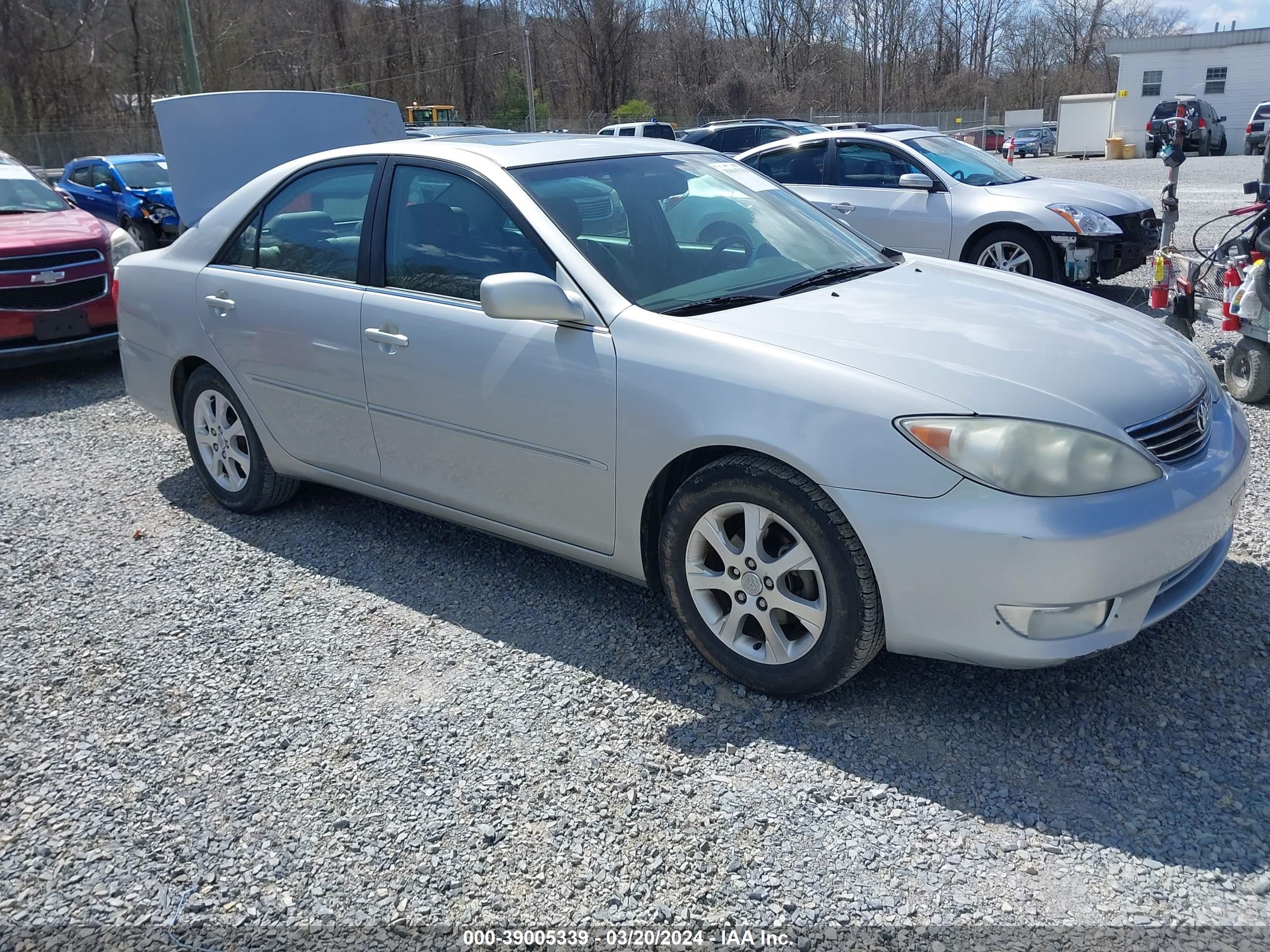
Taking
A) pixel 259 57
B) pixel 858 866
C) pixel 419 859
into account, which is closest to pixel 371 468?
pixel 419 859

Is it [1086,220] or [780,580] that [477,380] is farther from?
[1086,220]

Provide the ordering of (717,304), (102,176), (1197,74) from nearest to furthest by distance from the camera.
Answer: (717,304), (102,176), (1197,74)

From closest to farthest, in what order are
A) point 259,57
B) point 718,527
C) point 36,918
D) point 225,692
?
point 36,918 < point 718,527 < point 225,692 < point 259,57

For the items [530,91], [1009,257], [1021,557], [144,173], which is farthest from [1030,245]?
[530,91]

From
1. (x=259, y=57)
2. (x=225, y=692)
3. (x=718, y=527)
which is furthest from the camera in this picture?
(x=259, y=57)

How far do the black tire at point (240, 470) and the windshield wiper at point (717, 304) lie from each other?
7.60 feet

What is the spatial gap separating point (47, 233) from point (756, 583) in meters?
7.46

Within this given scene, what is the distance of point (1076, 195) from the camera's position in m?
8.86

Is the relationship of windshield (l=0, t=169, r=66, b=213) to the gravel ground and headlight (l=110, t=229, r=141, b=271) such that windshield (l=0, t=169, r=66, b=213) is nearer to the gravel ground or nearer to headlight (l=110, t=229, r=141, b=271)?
headlight (l=110, t=229, r=141, b=271)

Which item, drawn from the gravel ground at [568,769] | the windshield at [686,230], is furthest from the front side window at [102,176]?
the windshield at [686,230]

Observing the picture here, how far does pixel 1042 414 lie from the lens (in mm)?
2715

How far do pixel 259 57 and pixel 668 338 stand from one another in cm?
5422

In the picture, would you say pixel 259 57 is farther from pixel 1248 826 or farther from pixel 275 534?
pixel 1248 826

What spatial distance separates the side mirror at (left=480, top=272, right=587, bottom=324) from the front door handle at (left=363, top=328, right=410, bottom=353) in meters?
0.64
